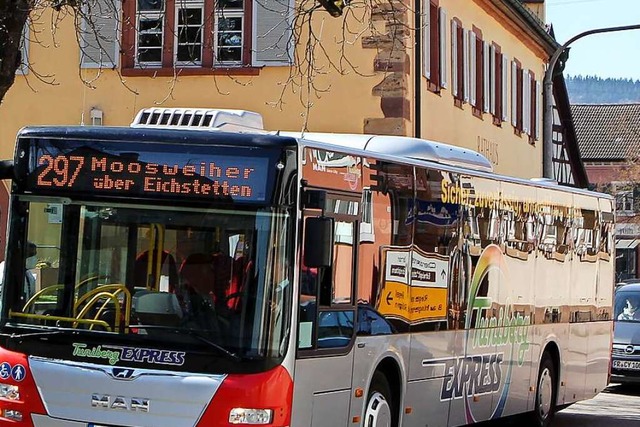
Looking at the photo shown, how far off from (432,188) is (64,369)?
421 centimetres

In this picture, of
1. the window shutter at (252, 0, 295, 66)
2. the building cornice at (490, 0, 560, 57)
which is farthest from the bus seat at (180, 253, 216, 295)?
the building cornice at (490, 0, 560, 57)

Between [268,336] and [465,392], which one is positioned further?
[465,392]

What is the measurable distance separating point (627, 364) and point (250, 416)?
571 inches

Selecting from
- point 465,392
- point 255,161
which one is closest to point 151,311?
point 255,161

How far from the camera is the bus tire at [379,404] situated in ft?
36.7

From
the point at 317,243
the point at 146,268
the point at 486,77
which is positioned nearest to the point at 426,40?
the point at 486,77

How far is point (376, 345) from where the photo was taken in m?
11.2

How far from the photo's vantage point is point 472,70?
3136cm

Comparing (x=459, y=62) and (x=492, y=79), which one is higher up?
(x=492, y=79)

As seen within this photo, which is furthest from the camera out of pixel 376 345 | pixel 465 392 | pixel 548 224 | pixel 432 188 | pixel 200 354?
pixel 548 224

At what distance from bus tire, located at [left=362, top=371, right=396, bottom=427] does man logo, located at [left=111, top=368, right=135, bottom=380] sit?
235cm

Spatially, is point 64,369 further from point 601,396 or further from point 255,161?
point 601,396

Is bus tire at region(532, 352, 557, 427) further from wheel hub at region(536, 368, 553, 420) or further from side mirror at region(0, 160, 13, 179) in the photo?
side mirror at region(0, 160, 13, 179)

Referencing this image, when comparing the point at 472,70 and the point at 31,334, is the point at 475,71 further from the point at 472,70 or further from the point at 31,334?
the point at 31,334
